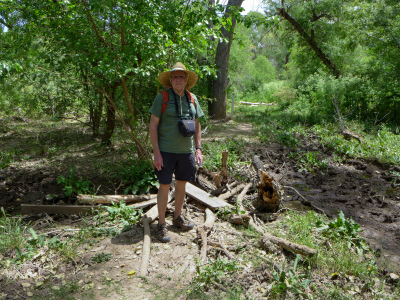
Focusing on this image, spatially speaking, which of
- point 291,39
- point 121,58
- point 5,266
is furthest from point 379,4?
point 5,266

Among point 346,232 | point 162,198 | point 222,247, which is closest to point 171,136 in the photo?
point 162,198

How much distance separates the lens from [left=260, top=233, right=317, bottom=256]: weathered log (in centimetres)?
403

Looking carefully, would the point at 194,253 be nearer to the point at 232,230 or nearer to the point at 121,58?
the point at 232,230

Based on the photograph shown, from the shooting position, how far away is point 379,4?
13.3 metres

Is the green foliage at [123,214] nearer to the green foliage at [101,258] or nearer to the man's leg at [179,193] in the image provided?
the man's leg at [179,193]

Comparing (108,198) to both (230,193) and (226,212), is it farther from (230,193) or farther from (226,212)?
(230,193)

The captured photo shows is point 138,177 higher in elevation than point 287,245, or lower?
higher

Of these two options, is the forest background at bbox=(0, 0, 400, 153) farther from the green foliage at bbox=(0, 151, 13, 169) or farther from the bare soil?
the green foliage at bbox=(0, 151, 13, 169)

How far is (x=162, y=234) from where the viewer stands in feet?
14.2

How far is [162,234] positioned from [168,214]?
941 millimetres

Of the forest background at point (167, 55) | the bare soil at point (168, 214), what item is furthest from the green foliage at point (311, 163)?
the forest background at point (167, 55)

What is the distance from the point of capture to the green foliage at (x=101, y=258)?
378cm

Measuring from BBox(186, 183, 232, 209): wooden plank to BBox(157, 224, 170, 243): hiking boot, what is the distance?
48.8 inches

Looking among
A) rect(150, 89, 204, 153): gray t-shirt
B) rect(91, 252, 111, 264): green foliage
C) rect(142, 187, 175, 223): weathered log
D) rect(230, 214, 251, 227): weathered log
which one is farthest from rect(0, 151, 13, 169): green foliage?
rect(230, 214, 251, 227): weathered log
